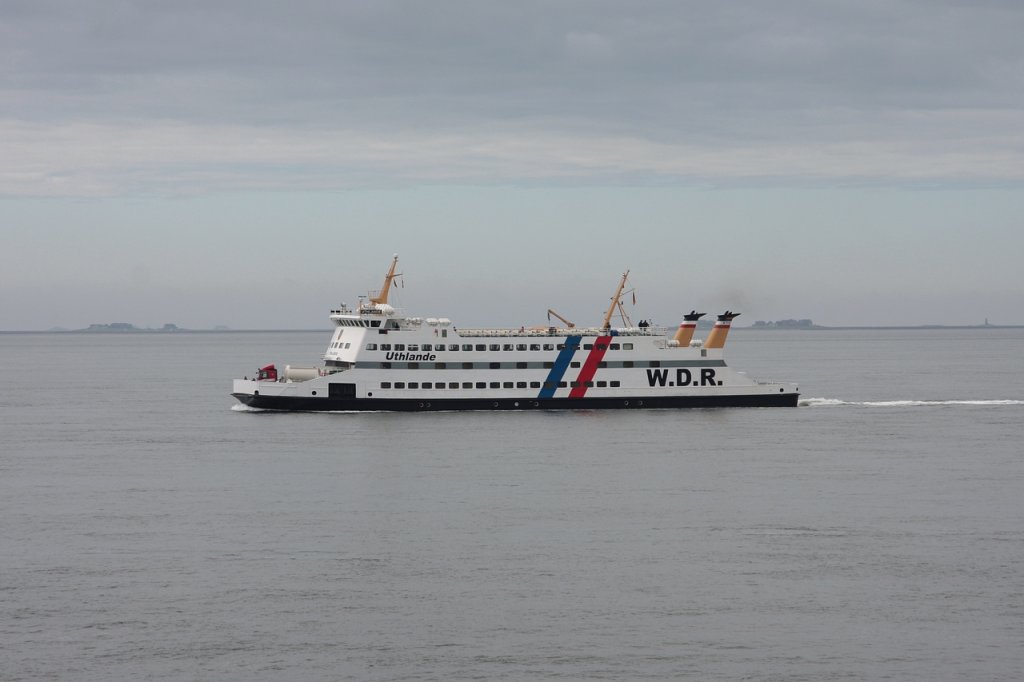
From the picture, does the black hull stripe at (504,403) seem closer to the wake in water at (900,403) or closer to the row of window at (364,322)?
the row of window at (364,322)

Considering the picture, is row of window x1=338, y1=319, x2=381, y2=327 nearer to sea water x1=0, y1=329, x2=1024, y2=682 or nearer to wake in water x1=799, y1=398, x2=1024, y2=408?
sea water x1=0, y1=329, x2=1024, y2=682

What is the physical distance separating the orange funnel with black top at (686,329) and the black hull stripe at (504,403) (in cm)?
Answer: 402

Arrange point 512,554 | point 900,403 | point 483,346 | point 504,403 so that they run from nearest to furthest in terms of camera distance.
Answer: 1. point 512,554
2. point 483,346
3. point 504,403
4. point 900,403

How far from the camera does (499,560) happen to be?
130 ft

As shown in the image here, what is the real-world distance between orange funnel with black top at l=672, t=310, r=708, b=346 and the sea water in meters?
11.3

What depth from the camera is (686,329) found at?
285 feet

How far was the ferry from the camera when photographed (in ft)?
266

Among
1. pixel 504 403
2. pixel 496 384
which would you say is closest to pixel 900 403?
pixel 504 403

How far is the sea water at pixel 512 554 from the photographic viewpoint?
101ft

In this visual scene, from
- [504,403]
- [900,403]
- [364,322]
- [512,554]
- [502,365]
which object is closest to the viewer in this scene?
[512,554]

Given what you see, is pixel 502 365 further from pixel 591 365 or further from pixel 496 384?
pixel 591 365

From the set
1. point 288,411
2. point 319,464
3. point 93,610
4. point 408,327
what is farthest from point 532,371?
point 93,610

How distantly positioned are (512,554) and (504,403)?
42748 mm

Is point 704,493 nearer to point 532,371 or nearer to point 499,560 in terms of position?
point 499,560
